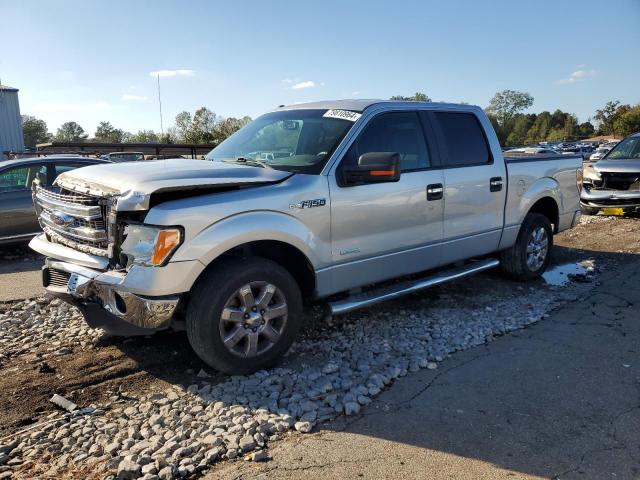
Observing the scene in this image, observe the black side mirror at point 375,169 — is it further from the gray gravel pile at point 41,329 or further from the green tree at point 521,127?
the green tree at point 521,127

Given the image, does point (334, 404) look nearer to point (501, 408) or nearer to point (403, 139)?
point (501, 408)

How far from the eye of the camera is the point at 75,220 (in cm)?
386

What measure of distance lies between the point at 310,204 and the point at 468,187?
206 centimetres

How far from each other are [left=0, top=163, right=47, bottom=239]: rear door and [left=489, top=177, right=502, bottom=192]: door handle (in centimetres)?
685

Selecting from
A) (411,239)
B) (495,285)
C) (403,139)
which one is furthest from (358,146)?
(495,285)

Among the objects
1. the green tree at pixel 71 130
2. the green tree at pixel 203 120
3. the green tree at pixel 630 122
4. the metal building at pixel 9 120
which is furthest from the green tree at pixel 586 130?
the metal building at pixel 9 120

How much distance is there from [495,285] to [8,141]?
27.6 meters

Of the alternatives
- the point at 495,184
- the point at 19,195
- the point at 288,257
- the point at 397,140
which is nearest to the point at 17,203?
the point at 19,195

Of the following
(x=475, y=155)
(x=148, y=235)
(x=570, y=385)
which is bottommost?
(x=570, y=385)

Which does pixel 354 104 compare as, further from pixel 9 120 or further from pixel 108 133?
pixel 108 133

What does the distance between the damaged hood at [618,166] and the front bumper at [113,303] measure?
33.5 feet

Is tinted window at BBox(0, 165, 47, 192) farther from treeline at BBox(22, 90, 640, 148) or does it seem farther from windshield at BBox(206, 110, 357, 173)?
treeline at BBox(22, 90, 640, 148)

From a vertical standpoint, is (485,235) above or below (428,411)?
above

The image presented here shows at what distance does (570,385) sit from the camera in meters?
3.72
